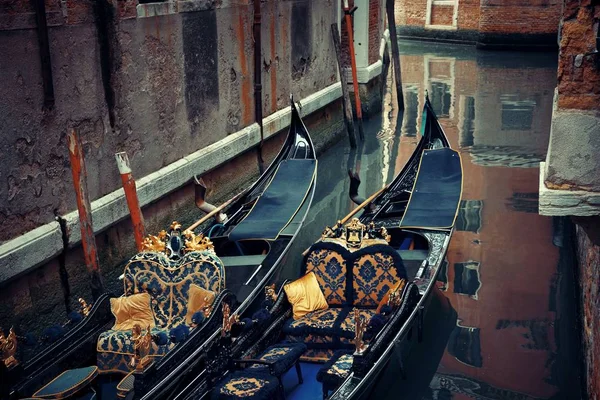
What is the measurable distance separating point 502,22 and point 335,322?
11501mm

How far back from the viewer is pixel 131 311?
3.29 meters

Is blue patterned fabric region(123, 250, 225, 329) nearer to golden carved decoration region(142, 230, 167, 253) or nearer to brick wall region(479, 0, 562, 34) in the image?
golden carved decoration region(142, 230, 167, 253)

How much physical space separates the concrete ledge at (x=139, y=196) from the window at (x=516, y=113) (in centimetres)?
253

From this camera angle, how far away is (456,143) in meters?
8.05

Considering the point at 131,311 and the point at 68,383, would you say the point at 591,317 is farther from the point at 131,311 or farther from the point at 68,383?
the point at 68,383

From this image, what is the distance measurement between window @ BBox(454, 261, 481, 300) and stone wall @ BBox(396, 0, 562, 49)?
9.62 m

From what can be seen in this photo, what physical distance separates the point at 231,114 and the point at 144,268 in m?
2.54

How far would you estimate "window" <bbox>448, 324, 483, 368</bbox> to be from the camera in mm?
3910

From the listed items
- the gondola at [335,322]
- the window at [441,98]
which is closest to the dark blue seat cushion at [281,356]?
the gondola at [335,322]

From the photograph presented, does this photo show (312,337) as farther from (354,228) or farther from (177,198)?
(177,198)

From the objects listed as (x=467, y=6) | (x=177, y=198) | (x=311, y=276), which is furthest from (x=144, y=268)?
(x=467, y=6)

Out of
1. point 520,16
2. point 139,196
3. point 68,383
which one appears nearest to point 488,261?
point 139,196

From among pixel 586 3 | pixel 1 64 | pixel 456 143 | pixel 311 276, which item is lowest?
pixel 456 143

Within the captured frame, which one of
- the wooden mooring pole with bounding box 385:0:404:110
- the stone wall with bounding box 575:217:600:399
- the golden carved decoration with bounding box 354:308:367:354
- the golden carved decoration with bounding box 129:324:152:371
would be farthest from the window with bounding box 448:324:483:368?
the wooden mooring pole with bounding box 385:0:404:110
